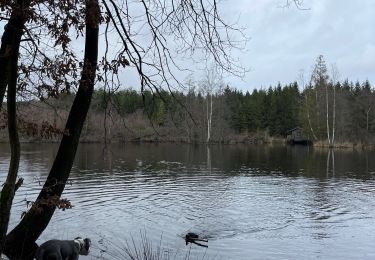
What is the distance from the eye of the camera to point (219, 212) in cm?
1786

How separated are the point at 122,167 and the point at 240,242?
2101 cm

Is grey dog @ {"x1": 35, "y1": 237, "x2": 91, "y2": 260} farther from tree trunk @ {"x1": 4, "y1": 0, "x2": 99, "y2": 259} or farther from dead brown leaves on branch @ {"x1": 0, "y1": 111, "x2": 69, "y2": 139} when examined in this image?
dead brown leaves on branch @ {"x1": 0, "y1": 111, "x2": 69, "y2": 139}

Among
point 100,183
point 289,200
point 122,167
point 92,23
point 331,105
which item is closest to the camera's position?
point 92,23

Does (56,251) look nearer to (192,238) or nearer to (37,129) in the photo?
(37,129)

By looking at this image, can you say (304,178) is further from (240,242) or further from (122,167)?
(240,242)

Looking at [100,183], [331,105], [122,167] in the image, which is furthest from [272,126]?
[100,183]

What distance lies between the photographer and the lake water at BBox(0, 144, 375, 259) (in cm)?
1298

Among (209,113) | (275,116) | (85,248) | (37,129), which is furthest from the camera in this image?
(275,116)

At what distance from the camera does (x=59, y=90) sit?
5.75m

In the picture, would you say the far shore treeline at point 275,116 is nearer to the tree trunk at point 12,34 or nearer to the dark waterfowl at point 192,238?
the dark waterfowl at point 192,238

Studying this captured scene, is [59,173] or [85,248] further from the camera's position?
[85,248]

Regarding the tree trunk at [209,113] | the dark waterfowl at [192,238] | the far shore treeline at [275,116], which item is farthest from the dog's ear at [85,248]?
the tree trunk at [209,113]

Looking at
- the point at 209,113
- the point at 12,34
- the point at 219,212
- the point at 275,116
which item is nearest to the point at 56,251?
the point at 12,34

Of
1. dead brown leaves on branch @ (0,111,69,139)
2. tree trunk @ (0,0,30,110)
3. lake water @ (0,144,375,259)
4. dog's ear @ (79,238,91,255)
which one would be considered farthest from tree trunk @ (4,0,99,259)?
dog's ear @ (79,238,91,255)
